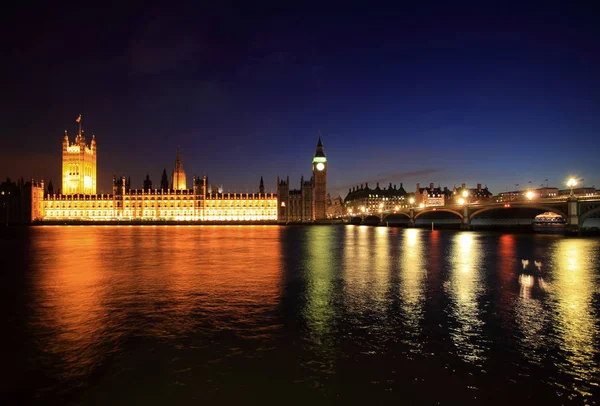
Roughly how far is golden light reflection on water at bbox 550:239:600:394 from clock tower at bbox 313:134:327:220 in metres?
138

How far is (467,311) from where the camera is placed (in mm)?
14727

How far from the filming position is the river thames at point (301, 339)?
27.6ft

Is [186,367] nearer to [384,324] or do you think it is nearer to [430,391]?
[430,391]

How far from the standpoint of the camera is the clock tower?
164 metres

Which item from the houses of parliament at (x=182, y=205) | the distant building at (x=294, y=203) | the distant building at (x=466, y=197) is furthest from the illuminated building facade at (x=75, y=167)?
the distant building at (x=466, y=197)

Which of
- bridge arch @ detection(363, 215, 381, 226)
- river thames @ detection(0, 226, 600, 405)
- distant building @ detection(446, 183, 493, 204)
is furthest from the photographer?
bridge arch @ detection(363, 215, 381, 226)

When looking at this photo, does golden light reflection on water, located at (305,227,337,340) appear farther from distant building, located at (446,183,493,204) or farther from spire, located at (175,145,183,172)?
spire, located at (175,145,183,172)

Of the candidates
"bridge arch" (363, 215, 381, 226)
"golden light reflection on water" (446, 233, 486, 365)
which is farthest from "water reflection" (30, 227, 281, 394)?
"bridge arch" (363, 215, 381, 226)

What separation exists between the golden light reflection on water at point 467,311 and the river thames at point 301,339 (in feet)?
0.26

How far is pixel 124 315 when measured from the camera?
1424 cm

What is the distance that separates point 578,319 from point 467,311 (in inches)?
139

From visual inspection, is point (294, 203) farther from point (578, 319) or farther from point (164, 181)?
point (578, 319)

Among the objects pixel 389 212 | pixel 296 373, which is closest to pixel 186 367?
pixel 296 373

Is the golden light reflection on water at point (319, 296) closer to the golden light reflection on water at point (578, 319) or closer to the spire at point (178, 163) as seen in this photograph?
the golden light reflection on water at point (578, 319)
